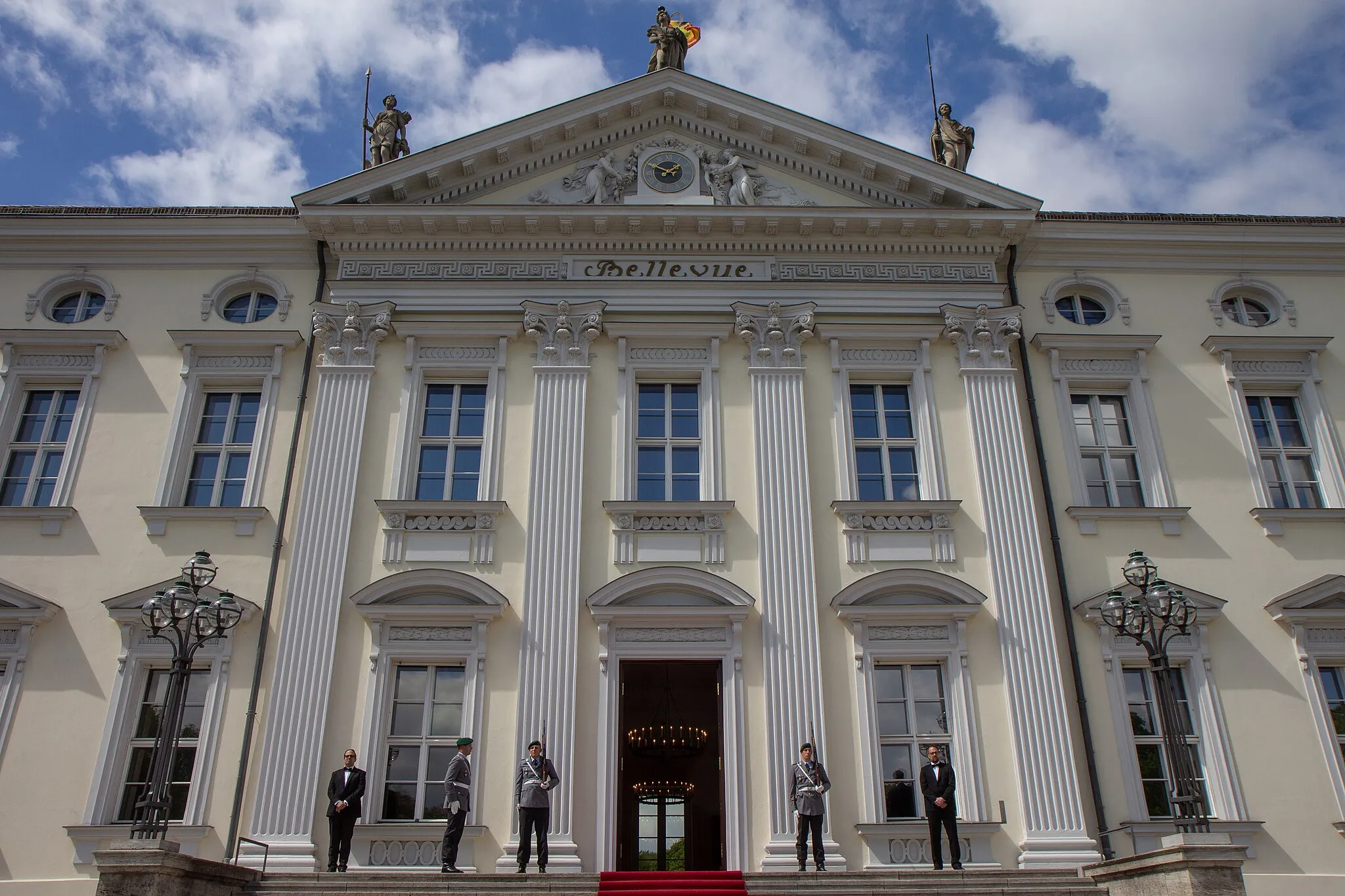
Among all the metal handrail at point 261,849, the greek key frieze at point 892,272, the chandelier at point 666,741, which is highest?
the greek key frieze at point 892,272

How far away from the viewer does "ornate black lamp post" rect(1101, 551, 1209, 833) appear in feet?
39.9

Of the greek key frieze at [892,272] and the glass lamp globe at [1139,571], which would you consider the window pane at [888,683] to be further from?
the greek key frieze at [892,272]

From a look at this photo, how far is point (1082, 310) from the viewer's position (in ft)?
61.6

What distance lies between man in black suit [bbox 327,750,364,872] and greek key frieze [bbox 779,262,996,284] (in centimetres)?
1031

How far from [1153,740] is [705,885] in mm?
6896

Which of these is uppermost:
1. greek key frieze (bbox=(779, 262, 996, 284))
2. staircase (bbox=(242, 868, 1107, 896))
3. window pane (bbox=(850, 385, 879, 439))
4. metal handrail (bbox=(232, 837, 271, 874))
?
greek key frieze (bbox=(779, 262, 996, 284))

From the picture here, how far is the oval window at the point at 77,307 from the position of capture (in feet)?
60.6

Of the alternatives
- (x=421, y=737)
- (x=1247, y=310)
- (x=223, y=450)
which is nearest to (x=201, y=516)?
(x=223, y=450)

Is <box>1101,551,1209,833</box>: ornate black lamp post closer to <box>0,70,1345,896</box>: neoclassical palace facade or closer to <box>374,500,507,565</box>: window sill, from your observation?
<box>0,70,1345,896</box>: neoclassical palace facade

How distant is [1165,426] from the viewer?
17.6m

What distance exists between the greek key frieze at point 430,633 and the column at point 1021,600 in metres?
7.78

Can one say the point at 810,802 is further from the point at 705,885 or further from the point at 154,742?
the point at 154,742

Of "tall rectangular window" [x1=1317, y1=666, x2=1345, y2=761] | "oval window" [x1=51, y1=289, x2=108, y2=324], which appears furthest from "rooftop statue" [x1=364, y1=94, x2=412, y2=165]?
"tall rectangular window" [x1=1317, y1=666, x2=1345, y2=761]

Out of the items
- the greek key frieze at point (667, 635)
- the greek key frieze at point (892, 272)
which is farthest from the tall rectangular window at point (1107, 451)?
the greek key frieze at point (667, 635)
